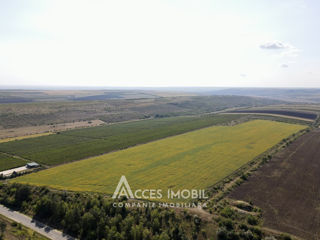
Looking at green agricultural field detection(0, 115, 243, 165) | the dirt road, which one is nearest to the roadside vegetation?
the dirt road

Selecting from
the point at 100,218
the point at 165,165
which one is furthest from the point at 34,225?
the point at 165,165

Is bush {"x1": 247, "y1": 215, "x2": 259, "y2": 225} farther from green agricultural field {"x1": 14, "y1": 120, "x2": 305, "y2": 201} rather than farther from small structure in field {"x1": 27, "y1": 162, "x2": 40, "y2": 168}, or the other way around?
small structure in field {"x1": 27, "y1": 162, "x2": 40, "y2": 168}

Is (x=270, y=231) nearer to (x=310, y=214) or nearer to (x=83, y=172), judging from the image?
(x=310, y=214)

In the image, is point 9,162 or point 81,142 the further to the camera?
point 81,142

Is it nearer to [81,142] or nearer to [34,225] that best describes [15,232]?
[34,225]

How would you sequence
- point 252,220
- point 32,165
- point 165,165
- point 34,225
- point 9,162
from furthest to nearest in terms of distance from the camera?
point 9,162 → point 165,165 → point 32,165 → point 34,225 → point 252,220

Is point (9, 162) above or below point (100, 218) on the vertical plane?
below
